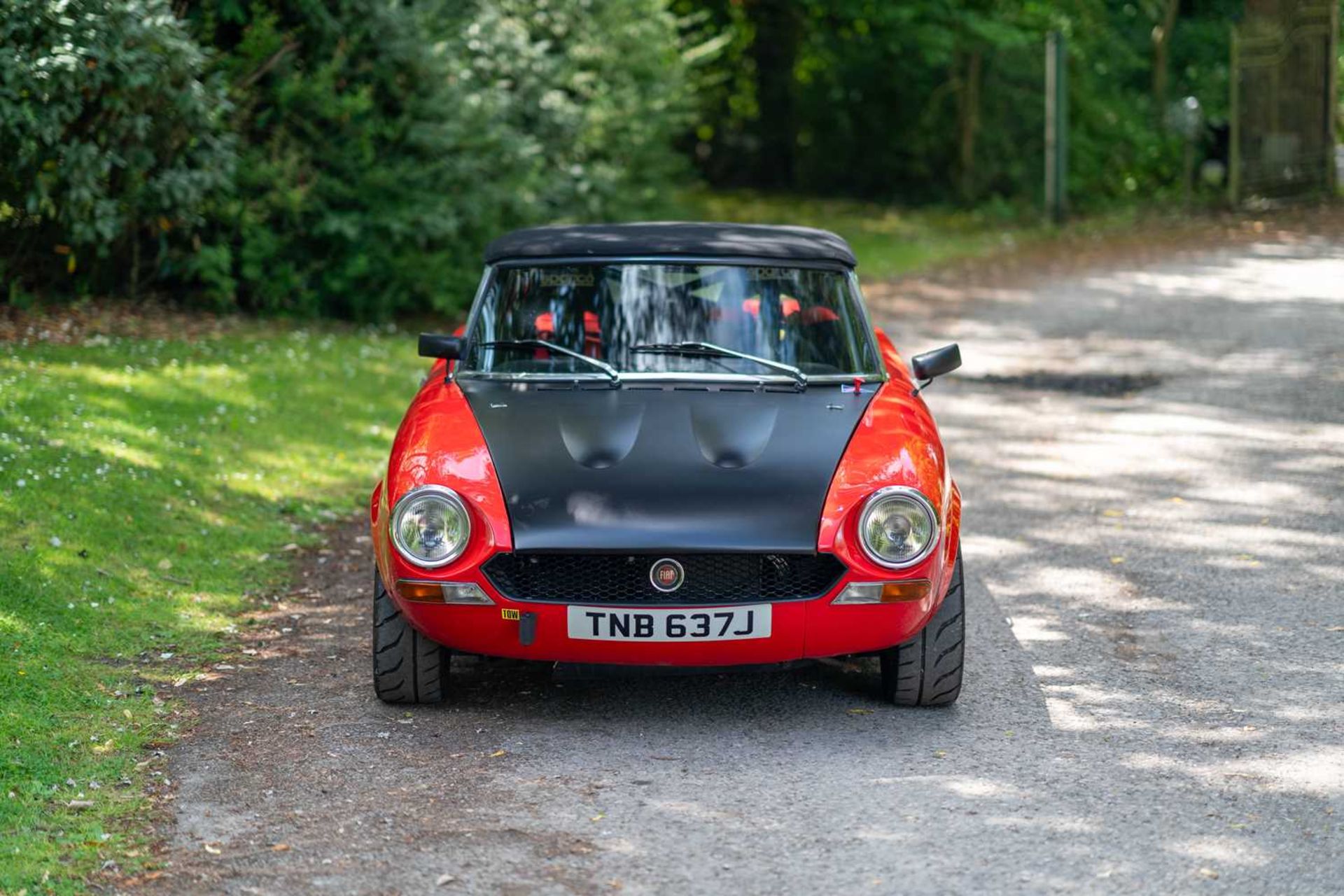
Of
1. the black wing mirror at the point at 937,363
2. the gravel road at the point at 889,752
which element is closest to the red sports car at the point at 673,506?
the black wing mirror at the point at 937,363

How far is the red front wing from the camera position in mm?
5172

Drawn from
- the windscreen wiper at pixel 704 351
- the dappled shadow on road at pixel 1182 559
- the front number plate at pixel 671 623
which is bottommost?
the dappled shadow on road at pixel 1182 559

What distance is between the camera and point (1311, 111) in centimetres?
2278

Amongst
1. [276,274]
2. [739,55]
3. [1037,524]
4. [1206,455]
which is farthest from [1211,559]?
[739,55]

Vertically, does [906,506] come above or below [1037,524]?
above

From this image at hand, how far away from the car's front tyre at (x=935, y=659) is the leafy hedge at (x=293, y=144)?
8046mm

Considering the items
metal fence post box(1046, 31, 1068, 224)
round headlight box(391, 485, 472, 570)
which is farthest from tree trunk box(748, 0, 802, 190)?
round headlight box(391, 485, 472, 570)

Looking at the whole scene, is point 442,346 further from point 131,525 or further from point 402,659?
point 131,525

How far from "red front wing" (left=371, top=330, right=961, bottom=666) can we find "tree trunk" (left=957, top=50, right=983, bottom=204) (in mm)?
21332

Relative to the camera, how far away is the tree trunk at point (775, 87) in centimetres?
3128

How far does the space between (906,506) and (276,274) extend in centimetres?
1042

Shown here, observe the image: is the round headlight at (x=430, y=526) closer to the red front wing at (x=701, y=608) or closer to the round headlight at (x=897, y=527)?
the red front wing at (x=701, y=608)

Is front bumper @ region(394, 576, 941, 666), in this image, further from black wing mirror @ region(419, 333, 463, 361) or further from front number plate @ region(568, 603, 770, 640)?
black wing mirror @ region(419, 333, 463, 361)

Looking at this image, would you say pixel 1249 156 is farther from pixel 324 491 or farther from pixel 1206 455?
pixel 324 491
